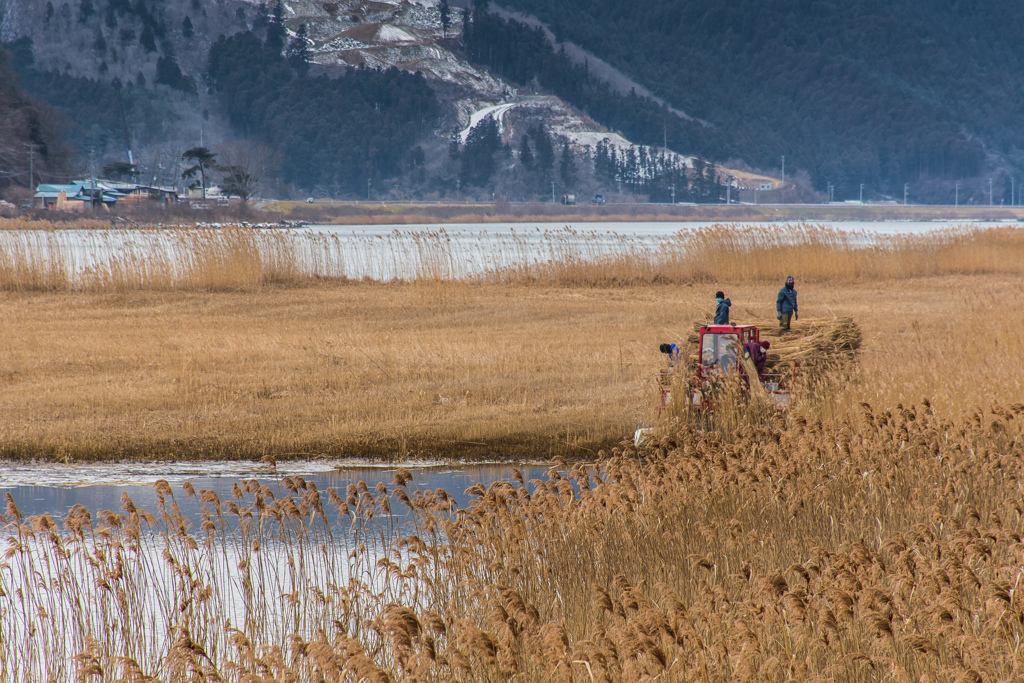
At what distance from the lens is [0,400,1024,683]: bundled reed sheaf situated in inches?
149

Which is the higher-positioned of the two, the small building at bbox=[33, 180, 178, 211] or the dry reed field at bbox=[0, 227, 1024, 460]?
the small building at bbox=[33, 180, 178, 211]

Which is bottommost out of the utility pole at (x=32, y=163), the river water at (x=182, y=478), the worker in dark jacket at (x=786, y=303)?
the river water at (x=182, y=478)

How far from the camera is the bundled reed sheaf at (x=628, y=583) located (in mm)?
3797

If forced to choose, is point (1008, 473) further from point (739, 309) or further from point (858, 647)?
point (739, 309)

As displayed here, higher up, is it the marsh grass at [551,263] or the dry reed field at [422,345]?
the marsh grass at [551,263]

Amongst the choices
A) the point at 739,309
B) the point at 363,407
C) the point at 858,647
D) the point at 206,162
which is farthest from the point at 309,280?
the point at 206,162

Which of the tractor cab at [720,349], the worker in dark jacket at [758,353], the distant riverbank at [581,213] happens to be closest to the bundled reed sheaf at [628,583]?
the tractor cab at [720,349]

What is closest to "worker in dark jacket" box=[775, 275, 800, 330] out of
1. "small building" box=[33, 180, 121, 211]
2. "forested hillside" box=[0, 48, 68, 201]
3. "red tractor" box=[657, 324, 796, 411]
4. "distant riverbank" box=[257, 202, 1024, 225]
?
"red tractor" box=[657, 324, 796, 411]

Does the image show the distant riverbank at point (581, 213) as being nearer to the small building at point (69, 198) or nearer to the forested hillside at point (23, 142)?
the forested hillside at point (23, 142)

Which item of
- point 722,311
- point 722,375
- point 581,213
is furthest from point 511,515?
point 581,213

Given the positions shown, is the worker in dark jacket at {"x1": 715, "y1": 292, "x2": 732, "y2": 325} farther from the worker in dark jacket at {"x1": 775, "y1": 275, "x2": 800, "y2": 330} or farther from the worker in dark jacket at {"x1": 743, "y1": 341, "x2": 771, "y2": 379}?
the worker in dark jacket at {"x1": 775, "y1": 275, "x2": 800, "y2": 330}

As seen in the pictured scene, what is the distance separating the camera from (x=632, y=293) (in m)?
26.0

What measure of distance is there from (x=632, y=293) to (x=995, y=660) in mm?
Answer: 22117

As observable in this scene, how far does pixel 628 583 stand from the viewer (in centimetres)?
454
